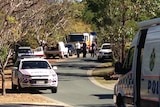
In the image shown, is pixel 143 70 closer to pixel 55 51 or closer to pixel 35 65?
pixel 35 65

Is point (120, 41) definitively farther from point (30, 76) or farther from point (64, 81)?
point (30, 76)

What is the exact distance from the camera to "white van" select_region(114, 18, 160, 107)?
10.8m

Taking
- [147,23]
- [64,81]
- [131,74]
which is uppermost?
[147,23]

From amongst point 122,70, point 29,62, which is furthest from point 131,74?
point 29,62

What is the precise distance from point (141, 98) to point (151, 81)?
2.94ft

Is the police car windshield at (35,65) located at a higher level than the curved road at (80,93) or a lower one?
higher

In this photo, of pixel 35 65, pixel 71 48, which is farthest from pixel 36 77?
pixel 71 48

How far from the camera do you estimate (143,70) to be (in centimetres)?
1155

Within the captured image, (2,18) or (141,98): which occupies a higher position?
(2,18)

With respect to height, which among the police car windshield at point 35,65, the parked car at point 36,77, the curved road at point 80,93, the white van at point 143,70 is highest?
the white van at point 143,70

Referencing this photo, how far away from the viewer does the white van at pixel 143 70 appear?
1076 centimetres

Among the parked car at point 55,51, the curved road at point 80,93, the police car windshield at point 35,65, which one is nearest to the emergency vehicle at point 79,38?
the parked car at point 55,51

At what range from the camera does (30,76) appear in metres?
23.3

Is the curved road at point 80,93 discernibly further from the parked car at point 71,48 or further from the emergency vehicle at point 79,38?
the emergency vehicle at point 79,38
